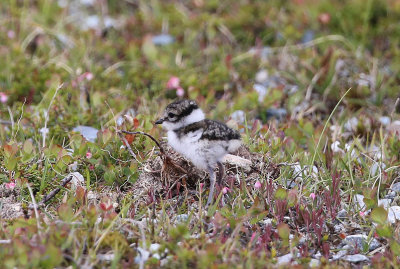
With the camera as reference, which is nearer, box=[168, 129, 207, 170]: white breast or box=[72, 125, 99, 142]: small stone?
box=[168, 129, 207, 170]: white breast

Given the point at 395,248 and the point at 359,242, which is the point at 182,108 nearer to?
the point at 359,242

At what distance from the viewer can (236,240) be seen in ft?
14.2

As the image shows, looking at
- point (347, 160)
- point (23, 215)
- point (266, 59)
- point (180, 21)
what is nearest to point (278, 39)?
point (266, 59)

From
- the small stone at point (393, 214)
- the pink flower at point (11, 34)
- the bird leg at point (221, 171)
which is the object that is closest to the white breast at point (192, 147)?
the bird leg at point (221, 171)

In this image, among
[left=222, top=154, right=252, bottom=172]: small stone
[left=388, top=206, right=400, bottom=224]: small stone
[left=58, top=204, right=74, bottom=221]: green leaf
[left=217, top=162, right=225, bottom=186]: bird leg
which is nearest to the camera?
[left=58, top=204, right=74, bottom=221]: green leaf

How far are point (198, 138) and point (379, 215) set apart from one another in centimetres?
148

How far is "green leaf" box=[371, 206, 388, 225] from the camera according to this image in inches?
182

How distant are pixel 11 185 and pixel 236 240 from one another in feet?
6.24

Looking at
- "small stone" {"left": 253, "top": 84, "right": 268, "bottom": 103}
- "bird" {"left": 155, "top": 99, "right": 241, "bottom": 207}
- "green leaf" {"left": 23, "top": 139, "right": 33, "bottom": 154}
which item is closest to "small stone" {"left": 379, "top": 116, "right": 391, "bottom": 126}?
"small stone" {"left": 253, "top": 84, "right": 268, "bottom": 103}

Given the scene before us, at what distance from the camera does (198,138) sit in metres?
5.09

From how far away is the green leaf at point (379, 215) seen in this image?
4.62 meters

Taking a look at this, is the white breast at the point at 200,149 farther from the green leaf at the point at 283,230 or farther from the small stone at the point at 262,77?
the small stone at the point at 262,77

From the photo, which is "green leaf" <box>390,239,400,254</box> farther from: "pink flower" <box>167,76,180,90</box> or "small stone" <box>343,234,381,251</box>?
"pink flower" <box>167,76,180,90</box>

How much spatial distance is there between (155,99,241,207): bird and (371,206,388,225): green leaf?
1.21 metres
